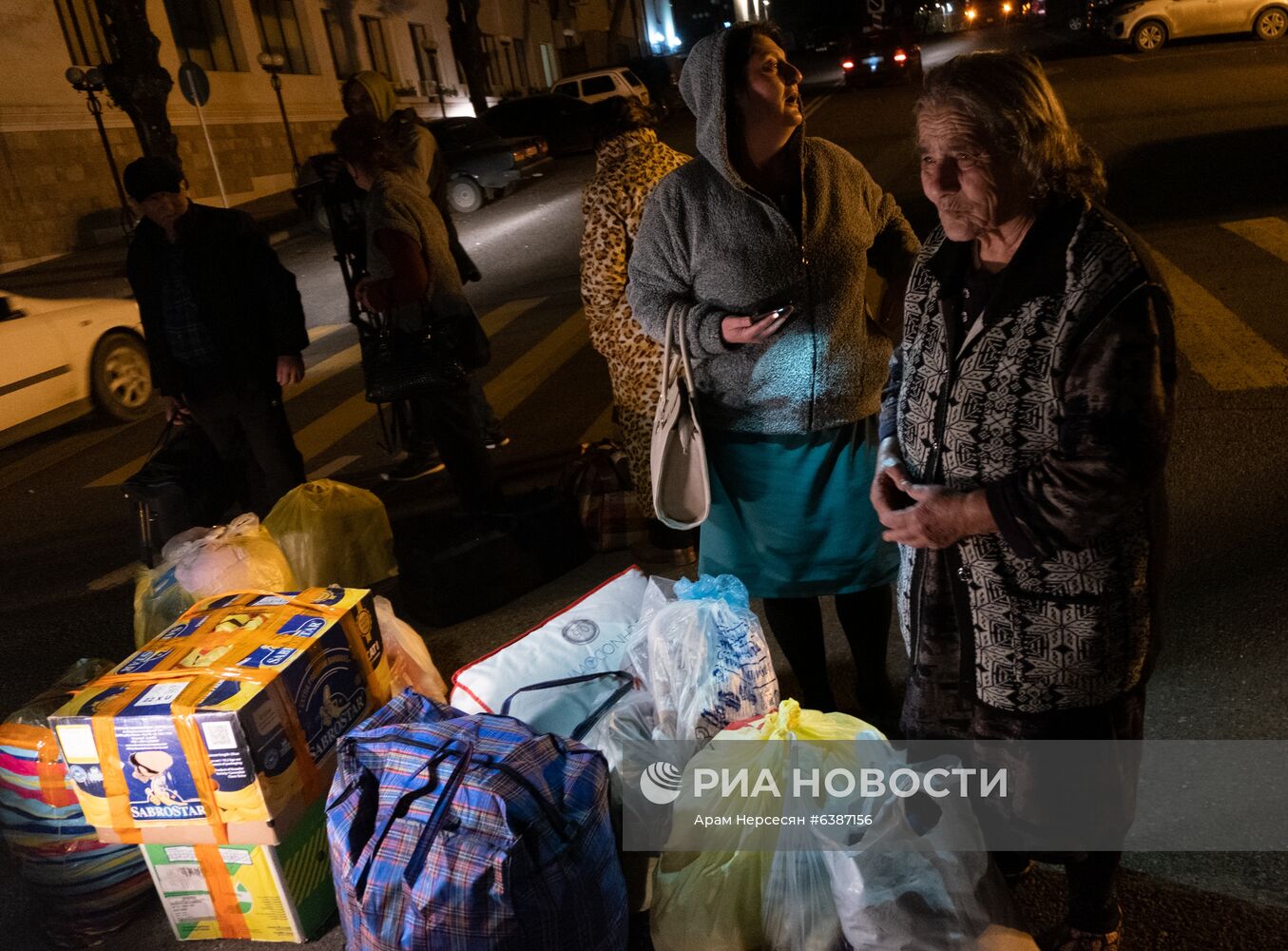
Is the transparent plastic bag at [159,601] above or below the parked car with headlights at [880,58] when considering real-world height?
below

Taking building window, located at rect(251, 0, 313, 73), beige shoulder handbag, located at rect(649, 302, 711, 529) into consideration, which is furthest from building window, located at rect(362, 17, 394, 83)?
beige shoulder handbag, located at rect(649, 302, 711, 529)

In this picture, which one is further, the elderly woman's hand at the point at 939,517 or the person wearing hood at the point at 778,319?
the person wearing hood at the point at 778,319

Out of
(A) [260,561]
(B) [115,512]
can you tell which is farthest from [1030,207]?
(B) [115,512]

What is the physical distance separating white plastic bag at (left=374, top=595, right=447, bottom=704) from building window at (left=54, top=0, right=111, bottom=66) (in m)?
20.7

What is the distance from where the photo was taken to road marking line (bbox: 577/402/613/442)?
613 cm

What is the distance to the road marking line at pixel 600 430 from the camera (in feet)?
20.1

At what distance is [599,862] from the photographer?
2.09m

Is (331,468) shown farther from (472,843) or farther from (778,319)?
(472,843)

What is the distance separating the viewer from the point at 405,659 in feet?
10.3

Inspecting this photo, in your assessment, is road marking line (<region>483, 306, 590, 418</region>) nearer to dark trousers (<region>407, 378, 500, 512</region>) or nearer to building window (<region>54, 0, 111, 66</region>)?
dark trousers (<region>407, 378, 500, 512</region>)

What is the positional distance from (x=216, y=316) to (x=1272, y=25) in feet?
74.2

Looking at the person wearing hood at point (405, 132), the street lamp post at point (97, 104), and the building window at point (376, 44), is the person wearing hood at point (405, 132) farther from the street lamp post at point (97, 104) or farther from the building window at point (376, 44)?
the building window at point (376, 44)

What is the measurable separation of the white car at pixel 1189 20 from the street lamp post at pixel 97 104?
20.7 meters

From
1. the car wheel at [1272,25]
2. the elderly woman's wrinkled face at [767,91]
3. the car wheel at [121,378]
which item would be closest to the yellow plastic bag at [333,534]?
the elderly woman's wrinkled face at [767,91]
